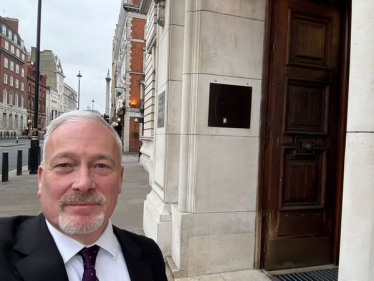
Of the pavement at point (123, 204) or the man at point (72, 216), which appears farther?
the pavement at point (123, 204)

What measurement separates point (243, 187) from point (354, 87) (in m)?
2.11

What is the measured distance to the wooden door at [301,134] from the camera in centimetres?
341

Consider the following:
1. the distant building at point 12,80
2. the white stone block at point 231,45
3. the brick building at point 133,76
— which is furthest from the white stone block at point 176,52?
the distant building at point 12,80

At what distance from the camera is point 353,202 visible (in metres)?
1.66

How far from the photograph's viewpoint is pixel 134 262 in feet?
4.43

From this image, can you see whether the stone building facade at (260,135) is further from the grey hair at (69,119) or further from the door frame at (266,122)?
the grey hair at (69,119)

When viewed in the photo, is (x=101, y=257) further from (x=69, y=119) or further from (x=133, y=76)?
(x=133, y=76)

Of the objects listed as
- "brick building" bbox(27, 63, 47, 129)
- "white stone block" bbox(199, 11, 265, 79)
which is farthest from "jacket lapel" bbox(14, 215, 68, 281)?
"brick building" bbox(27, 63, 47, 129)

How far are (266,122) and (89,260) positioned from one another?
9.56ft

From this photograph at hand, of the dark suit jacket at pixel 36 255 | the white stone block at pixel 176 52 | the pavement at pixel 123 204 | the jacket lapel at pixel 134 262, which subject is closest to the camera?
the dark suit jacket at pixel 36 255

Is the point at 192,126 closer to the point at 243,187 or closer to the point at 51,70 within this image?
the point at 243,187

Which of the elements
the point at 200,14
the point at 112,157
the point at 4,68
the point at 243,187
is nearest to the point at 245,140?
the point at 243,187

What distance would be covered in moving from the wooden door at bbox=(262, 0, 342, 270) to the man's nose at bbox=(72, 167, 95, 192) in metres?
2.73

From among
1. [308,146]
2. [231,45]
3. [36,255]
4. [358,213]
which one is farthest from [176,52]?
[36,255]
